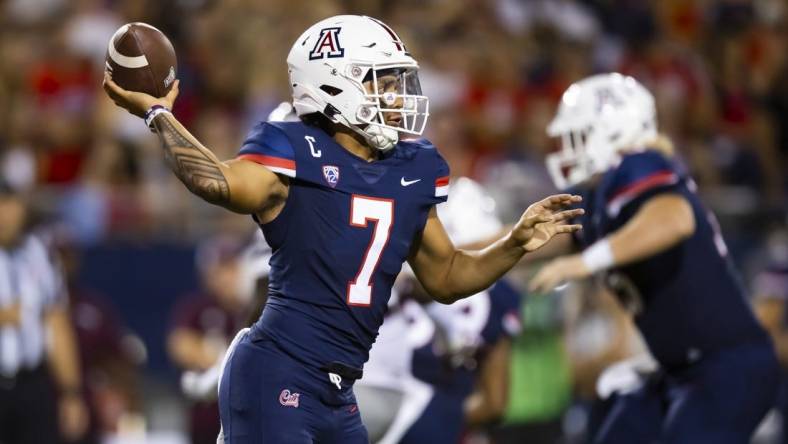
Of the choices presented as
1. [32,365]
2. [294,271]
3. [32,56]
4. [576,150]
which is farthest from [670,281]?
[32,56]

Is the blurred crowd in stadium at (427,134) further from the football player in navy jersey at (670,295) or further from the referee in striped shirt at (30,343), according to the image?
the football player in navy jersey at (670,295)

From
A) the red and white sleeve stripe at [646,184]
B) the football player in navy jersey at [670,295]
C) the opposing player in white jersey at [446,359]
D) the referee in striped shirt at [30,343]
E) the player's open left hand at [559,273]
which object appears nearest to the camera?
the player's open left hand at [559,273]

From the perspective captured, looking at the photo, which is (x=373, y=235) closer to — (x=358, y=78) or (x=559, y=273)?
(x=358, y=78)

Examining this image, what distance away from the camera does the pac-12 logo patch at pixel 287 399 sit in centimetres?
424

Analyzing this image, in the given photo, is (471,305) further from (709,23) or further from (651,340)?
(709,23)

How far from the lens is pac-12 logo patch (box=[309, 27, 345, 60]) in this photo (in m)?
4.42

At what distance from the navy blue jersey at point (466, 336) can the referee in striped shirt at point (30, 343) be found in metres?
2.80

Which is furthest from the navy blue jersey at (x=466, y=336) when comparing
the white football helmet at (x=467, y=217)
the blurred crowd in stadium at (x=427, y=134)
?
the blurred crowd in stadium at (x=427, y=134)

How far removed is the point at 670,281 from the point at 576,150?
2.21ft

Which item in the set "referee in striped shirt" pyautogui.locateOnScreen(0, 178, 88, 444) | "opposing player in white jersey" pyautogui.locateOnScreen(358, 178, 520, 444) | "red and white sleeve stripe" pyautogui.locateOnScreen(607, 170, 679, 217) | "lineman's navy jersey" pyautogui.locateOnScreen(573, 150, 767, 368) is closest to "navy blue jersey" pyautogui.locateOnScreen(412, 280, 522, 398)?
"opposing player in white jersey" pyautogui.locateOnScreen(358, 178, 520, 444)

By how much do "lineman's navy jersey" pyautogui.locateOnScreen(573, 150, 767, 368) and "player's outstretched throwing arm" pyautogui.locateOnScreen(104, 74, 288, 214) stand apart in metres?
1.79

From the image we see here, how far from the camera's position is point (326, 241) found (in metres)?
4.30

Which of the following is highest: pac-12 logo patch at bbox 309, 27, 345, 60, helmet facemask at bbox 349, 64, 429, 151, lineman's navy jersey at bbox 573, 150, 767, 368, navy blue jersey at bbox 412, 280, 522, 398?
pac-12 logo patch at bbox 309, 27, 345, 60

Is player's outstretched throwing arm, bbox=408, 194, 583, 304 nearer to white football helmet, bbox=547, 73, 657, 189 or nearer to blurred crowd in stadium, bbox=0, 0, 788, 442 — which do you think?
white football helmet, bbox=547, 73, 657, 189
